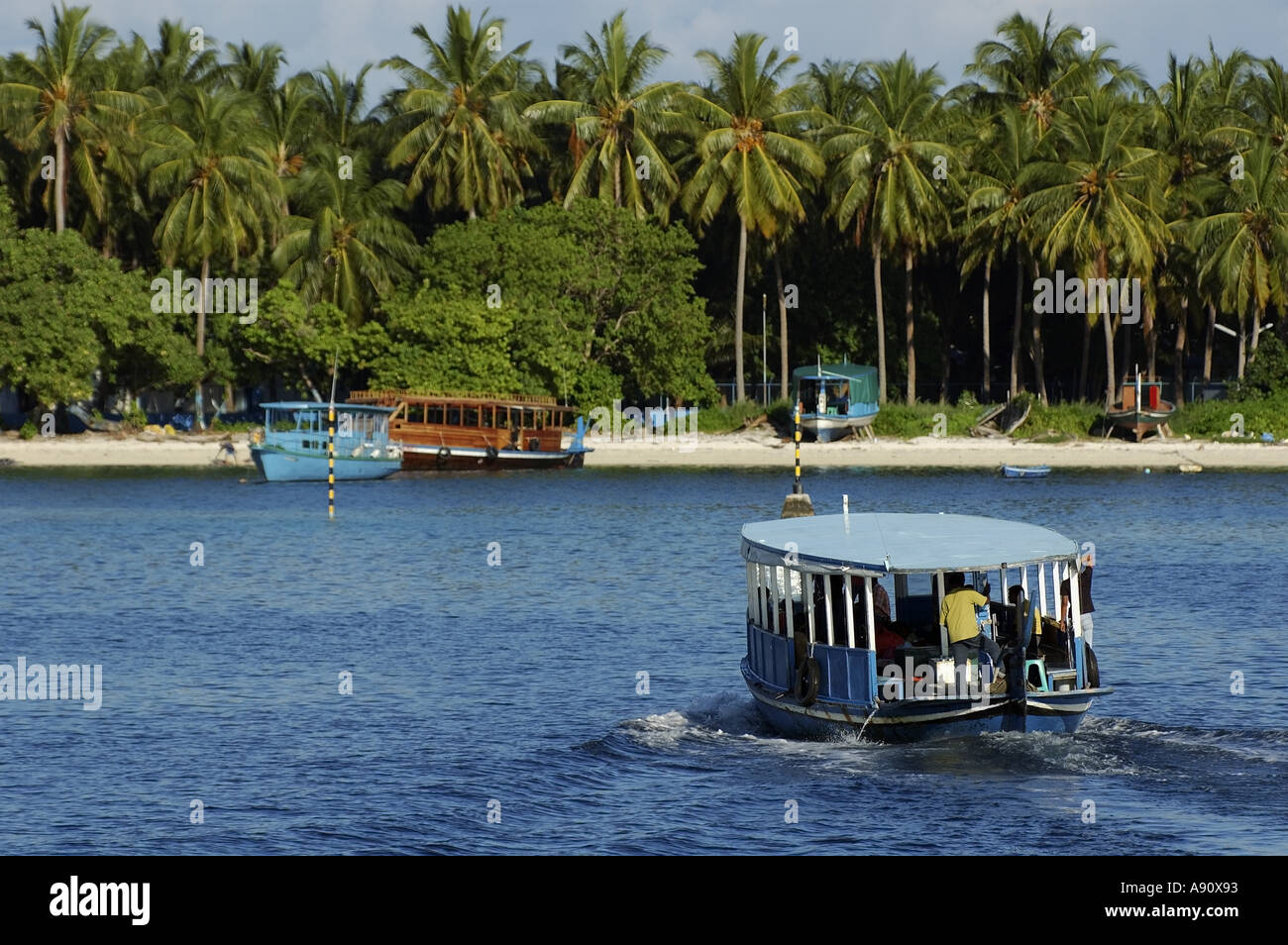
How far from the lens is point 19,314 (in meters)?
74.6

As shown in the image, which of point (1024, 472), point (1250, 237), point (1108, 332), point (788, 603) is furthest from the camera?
point (1108, 332)

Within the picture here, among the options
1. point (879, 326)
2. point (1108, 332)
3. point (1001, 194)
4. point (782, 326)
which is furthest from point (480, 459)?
point (1108, 332)

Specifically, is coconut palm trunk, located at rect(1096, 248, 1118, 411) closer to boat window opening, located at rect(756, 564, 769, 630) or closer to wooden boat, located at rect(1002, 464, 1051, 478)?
wooden boat, located at rect(1002, 464, 1051, 478)

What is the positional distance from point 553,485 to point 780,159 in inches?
858

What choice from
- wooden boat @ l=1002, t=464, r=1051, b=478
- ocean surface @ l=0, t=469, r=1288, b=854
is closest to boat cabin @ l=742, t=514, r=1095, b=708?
ocean surface @ l=0, t=469, r=1288, b=854

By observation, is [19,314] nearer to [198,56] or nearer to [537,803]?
[198,56]

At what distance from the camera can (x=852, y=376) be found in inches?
3068

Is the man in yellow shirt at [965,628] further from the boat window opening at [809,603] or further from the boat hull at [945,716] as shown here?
the boat window opening at [809,603]

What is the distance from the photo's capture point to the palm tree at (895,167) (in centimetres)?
7694

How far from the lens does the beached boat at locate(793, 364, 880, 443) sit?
7744 centimetres

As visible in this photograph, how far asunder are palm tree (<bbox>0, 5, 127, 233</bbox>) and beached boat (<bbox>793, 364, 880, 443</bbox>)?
3265 cm

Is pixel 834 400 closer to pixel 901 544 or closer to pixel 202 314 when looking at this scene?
pixel 202 314

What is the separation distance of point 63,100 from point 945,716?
6502 cm

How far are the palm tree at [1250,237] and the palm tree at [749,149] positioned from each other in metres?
17.6
